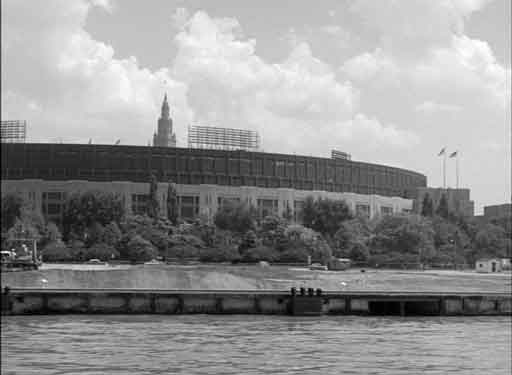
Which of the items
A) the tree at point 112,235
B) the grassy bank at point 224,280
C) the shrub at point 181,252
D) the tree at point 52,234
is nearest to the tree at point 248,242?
the shrub at point 181,252

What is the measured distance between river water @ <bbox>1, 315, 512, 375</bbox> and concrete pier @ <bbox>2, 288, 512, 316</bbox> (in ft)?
8.34

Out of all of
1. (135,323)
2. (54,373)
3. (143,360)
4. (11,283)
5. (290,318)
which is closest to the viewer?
(54,373)

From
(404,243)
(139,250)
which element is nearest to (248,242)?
(139,250)

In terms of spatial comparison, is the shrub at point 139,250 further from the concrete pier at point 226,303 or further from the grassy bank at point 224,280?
the concrete pier at point 226,303

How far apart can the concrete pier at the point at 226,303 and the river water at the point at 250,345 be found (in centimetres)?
254

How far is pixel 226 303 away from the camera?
9075cm

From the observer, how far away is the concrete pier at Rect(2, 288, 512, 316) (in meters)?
88.1

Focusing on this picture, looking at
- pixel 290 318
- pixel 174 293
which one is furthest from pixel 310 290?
pixel 174 293

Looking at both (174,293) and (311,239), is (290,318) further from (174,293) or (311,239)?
(311,239)

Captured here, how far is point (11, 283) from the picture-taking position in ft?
381

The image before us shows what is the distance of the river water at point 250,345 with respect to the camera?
49.3 m

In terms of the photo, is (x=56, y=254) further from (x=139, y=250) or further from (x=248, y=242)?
(x=248, y=242)

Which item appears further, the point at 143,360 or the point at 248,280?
the point at 248,280

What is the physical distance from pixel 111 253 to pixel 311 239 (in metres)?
42.8
